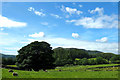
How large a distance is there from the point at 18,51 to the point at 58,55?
86.0 metres

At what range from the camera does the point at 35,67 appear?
144 feet

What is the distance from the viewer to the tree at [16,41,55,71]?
43.8m

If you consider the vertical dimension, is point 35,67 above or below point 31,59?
below

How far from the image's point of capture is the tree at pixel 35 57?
43844mm

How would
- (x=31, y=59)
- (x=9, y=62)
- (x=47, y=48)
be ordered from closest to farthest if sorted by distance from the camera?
(x=31, y=59) → (x=47, y=48) → (x=9, y=62)

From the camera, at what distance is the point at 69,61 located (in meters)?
128

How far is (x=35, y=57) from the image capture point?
1743 inches

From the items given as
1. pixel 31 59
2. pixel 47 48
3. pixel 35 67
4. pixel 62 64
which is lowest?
pixel 62 64

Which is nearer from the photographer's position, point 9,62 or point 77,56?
point 9,62

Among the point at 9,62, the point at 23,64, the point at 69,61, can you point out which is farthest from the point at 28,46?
the point at 69,61

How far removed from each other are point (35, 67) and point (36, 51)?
5.26 meters

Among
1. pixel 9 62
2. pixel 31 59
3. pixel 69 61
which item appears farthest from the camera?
pixel 69 61

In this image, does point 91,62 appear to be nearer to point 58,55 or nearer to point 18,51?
point 58,55

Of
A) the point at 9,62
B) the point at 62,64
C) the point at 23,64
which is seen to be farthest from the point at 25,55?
the point at 62,64
